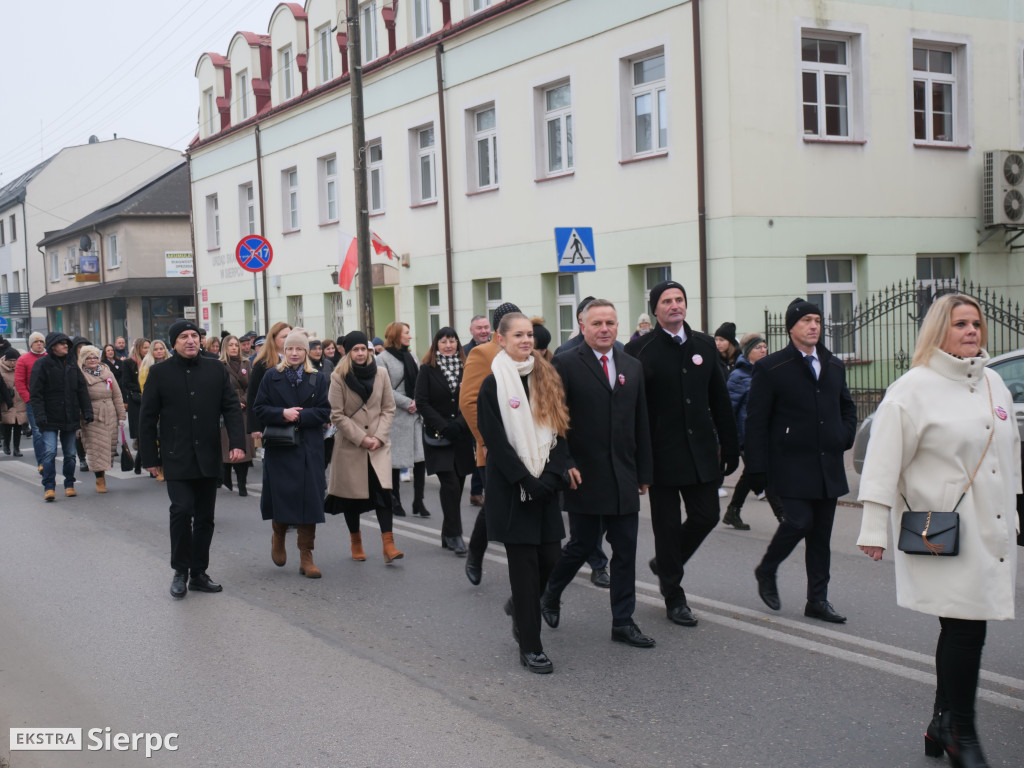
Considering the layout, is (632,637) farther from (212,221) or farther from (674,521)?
(212,221)

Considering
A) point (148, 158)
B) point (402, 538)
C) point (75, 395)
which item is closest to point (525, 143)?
point (75, 395)

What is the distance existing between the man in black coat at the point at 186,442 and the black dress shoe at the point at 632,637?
10.0 ft

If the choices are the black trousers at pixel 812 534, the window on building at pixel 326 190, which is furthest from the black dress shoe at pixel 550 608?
the window on building at pixel 326 190

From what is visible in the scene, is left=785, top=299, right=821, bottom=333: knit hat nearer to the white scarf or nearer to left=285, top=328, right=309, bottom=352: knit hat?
the white scarf

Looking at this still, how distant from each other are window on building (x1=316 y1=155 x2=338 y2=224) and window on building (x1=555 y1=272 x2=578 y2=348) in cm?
908

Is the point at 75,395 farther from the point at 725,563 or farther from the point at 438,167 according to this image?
the point at 438,167

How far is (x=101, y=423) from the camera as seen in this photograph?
13.7 meters

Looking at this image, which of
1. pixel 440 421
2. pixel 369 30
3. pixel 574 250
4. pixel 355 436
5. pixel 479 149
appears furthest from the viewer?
pixel 369 30

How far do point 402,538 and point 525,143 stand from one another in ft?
39.6

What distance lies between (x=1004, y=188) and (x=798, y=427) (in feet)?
45.5

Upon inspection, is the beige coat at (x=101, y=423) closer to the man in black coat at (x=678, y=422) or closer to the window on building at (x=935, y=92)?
the man in black coat at (x=678, y=422)

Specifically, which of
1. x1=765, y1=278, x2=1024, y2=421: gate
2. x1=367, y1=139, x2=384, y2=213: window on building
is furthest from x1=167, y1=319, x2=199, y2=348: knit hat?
x1=367, y1=139, x2=384, y2=213: window on building

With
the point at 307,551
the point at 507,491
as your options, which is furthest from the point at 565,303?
the point at 507,491

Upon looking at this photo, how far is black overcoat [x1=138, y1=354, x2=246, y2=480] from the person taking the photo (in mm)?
7793
